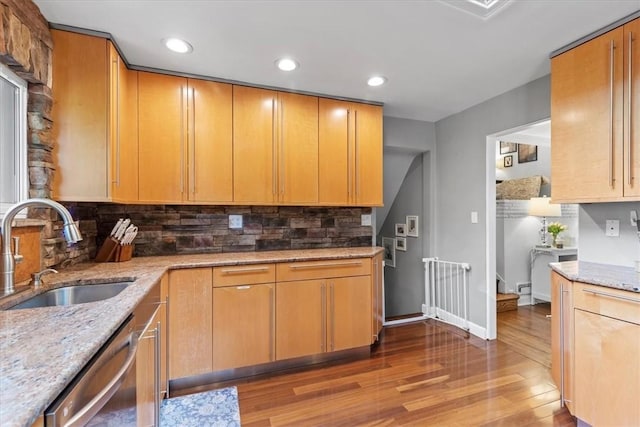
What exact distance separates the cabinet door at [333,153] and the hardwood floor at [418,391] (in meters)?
1.50

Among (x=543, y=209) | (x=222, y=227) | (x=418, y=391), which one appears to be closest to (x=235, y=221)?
(x=222, y=227)

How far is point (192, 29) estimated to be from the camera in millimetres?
1868

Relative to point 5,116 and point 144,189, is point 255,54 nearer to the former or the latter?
point 144,189

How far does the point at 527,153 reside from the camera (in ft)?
16.1

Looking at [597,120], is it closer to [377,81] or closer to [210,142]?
[377,81]

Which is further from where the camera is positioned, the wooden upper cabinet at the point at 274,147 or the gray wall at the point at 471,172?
the gray wall at the point at 471,172

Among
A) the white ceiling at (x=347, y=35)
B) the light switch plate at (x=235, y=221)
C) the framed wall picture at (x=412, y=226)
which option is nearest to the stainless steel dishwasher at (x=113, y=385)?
the light switch plate at (x=235, y=221)

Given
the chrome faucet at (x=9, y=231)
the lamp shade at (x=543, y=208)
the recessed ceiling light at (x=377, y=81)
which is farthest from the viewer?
the lamp shade at (x=543, y=208)

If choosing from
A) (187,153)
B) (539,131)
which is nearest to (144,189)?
(187,153)

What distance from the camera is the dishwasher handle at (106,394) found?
760 mm

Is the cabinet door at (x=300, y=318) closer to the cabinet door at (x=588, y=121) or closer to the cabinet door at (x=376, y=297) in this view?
the cabinet door at (x=376, y=297)

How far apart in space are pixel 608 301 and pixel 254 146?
2557mm

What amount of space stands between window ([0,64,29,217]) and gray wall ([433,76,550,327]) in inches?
142

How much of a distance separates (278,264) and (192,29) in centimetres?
170
